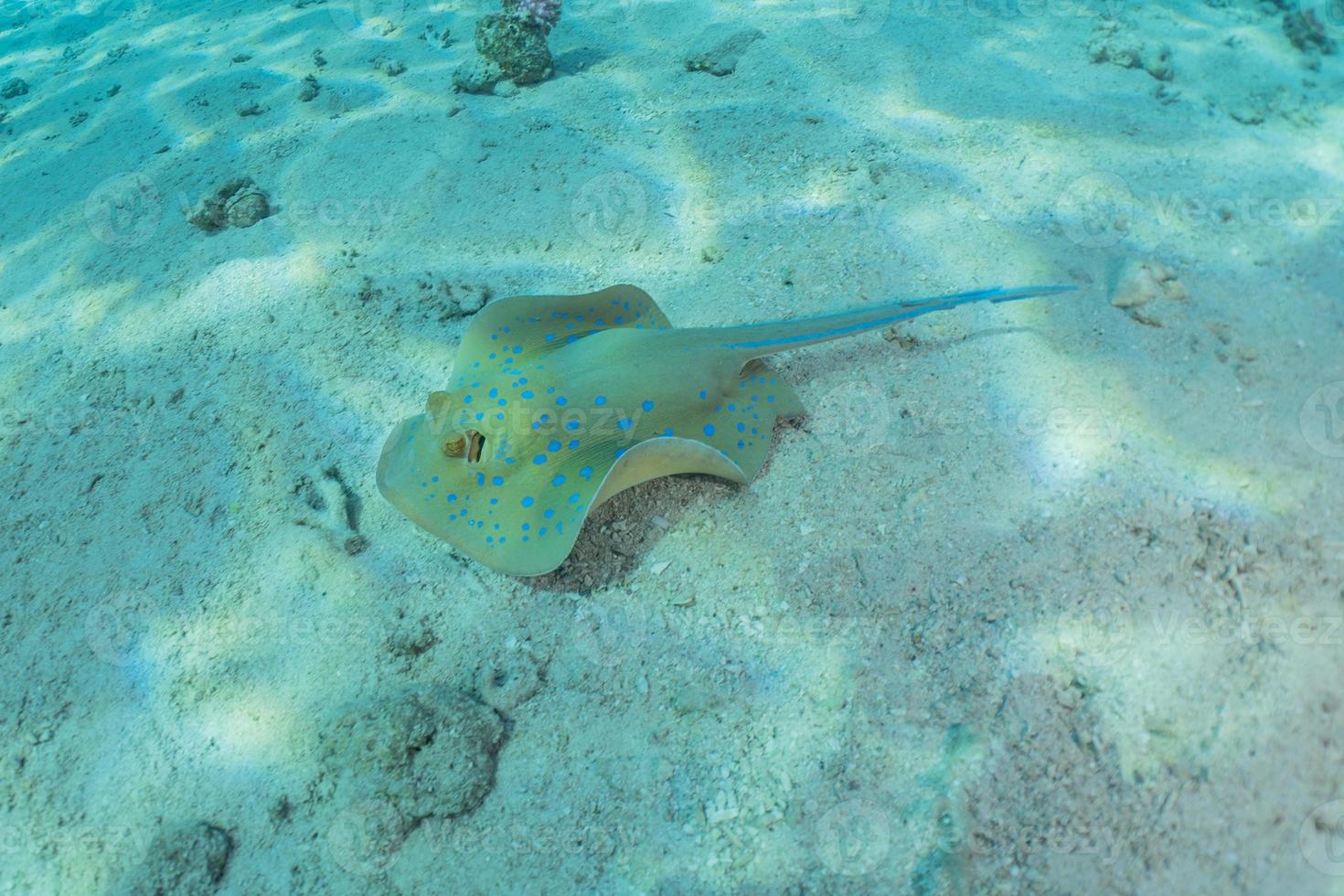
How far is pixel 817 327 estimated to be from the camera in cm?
381

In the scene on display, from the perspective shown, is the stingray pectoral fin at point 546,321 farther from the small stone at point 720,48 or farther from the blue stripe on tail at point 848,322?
the small stone at point 720,48

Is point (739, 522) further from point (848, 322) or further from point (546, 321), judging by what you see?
point (546, 321)

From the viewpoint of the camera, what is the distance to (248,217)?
5.92 meters

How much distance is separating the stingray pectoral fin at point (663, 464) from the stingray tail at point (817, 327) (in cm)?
74

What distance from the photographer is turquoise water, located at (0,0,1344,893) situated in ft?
9.02

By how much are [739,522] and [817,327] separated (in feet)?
3.98

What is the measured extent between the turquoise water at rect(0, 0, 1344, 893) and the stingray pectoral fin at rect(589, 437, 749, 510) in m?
0.10

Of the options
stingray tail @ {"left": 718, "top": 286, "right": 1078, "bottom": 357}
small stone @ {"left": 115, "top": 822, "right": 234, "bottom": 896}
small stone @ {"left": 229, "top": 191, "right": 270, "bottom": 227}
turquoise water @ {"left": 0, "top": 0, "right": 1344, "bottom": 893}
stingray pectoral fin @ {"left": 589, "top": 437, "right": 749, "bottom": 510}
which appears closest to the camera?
turquoise water @ {"left": 0, "top": 0, "right": 1344, "bottom": 893}

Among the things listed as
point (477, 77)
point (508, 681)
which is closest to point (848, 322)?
point (508, 681)

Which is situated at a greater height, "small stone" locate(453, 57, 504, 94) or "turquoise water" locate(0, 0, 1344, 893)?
"small stone" locate(453, 57, 504, 94)

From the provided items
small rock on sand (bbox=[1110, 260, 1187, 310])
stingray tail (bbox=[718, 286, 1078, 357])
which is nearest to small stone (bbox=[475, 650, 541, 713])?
stingray tail (bbox=[718, 286, 1078, 357])

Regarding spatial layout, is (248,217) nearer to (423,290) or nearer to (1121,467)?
(423,290)

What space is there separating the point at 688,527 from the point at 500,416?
1.20 metres

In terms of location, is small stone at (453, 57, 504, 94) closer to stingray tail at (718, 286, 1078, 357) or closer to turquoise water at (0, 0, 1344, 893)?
turquoise water at (0, 0, 1344, 893)
